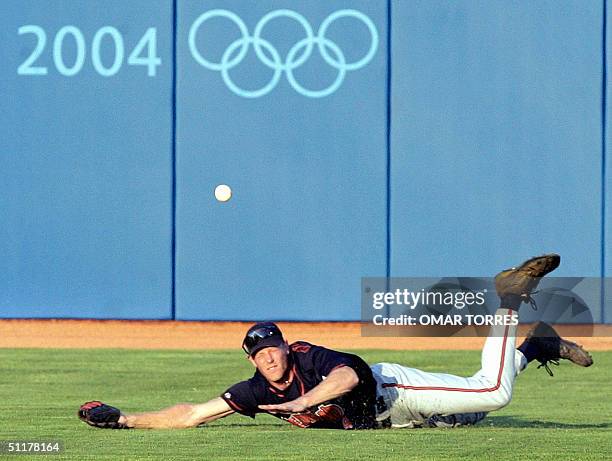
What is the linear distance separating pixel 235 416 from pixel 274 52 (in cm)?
942

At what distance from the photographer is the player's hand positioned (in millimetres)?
7828

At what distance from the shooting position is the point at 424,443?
7816 mm

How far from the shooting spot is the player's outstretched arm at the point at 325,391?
7844mm

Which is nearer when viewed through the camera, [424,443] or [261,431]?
[424,443]

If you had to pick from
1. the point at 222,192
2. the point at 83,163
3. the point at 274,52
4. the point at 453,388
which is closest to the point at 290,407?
the point at 453,388

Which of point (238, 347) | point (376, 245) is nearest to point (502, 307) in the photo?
point (238, 347)

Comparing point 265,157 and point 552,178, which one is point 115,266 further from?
point 552,178

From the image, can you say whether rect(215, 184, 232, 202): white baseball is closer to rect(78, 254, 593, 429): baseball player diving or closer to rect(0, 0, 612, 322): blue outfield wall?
rect(0, 0, 612, 322): blue outfield wall

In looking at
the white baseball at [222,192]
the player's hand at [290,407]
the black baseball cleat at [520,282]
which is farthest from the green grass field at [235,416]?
the white baseball at [222,192]

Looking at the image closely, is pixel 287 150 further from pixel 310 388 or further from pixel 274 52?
pixel 310 388

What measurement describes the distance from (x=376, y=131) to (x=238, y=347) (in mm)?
3775

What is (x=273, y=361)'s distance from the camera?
8.07m

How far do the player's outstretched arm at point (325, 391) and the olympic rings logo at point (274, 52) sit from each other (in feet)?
35.8

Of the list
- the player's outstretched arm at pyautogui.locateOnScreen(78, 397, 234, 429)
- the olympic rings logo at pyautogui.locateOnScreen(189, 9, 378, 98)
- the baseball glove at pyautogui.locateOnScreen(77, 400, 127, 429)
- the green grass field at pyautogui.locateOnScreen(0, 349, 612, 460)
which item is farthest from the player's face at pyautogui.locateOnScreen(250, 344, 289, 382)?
the olympic rings logo at pyautogui.locateOnScreen(189, 9, 378, 98)
